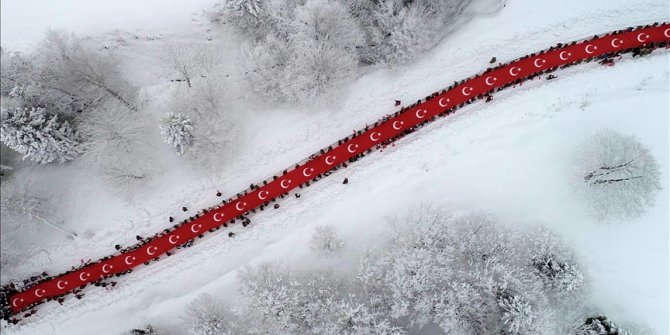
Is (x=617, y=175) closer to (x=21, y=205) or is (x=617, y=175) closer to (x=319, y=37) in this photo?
(x=319, y=37)

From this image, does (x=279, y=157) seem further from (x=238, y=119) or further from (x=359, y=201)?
(x=359, y=201)

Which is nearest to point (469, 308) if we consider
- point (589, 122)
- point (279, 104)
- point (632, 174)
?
point (632, 174)

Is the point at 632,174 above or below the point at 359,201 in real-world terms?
below

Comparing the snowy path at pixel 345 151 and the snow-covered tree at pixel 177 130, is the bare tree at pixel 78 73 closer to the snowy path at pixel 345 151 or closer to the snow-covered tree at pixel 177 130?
the snow-covered tree at pixel 177 130

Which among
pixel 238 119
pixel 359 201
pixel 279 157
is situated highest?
pixel 238 119

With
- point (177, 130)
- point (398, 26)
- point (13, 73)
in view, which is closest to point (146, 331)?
point (177, 130)

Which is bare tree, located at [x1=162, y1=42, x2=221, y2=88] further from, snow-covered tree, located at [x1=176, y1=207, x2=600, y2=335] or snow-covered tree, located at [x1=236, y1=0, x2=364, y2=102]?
snow-covered tree, located at [x1=176, y1=207, x2=600, y2=335]

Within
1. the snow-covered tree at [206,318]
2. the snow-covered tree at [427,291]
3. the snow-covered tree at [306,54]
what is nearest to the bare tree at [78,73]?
the snow-covered tree at [306,54]

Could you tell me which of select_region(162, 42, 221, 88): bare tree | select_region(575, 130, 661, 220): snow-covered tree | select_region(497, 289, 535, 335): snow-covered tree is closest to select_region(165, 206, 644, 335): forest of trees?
select_region(497, 289, 535, 335): snow-covered tree
